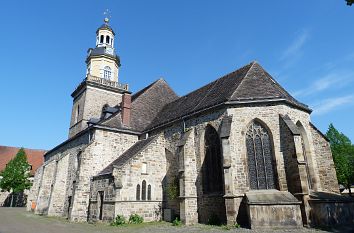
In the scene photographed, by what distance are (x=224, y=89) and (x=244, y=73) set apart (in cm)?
177

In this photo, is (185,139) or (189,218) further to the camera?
(185,139)

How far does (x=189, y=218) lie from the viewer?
561 inches

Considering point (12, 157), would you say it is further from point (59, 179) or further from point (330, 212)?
point (330, 212)

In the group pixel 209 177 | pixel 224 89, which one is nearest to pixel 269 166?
pixel 209 177

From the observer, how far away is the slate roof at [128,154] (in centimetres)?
1675

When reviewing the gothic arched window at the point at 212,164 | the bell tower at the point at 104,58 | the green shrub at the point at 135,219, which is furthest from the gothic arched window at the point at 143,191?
the bell tower at the point at 104,58

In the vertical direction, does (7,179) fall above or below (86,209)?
above

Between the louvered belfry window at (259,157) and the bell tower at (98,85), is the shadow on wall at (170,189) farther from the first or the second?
the bell tower at (98,85)

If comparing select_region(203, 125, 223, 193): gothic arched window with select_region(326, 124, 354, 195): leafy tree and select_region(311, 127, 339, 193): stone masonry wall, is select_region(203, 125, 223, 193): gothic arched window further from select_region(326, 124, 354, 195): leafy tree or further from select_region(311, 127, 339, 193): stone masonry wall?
select_region(326, 124, 354, 195): leafy tree

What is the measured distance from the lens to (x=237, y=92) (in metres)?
15.5

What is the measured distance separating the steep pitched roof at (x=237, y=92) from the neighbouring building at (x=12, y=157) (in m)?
29.5

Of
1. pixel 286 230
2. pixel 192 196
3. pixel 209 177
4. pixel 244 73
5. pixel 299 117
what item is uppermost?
pixel 244 73

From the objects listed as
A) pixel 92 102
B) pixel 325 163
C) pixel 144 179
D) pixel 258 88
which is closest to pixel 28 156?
pixel 92 102

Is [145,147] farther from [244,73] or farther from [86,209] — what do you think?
[244,73]
